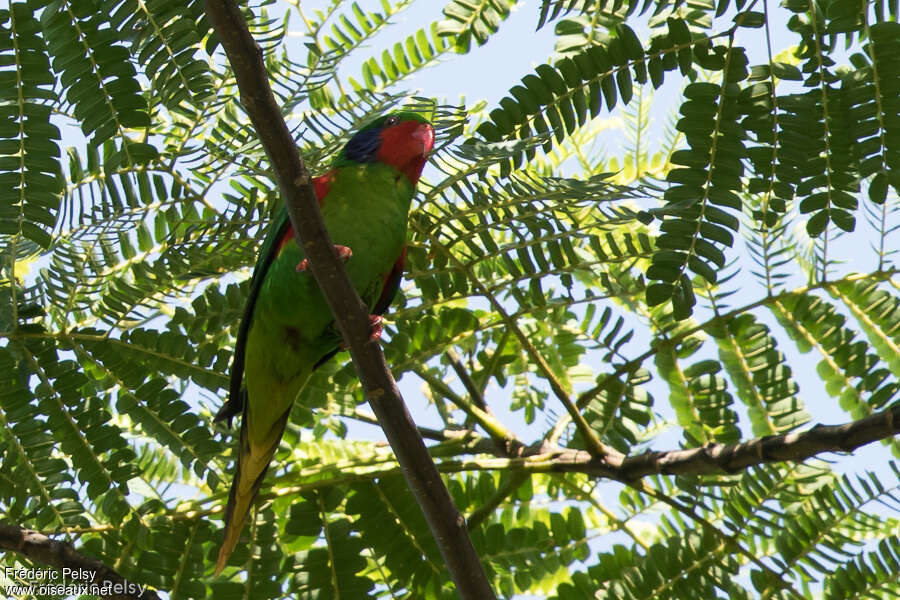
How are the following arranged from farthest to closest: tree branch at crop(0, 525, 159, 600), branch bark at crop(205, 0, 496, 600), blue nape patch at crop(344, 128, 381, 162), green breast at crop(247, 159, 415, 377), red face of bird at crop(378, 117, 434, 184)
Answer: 1. blue nape patch at crop(344, 128, 381, 162)
2. red face of bird at crop(378, 117, 434, 184)
3. green breast at crop(247, 159, 415, 377)
4. tree branch at crop(0, 525, 159, 600)
5. branch bark at crop(205, 0, 496, 600)

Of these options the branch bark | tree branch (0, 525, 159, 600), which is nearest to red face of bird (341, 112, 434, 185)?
the branch bark

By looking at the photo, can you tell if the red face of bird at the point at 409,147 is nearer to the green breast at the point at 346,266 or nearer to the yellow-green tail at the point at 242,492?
the green breast at the point at 346,266

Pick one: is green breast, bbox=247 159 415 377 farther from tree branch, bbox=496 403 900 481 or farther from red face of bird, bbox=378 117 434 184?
tree branch, bbox=496 403 900 481

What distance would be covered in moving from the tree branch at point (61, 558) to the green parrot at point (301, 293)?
38 centimetres

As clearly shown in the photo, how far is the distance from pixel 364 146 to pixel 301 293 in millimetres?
689

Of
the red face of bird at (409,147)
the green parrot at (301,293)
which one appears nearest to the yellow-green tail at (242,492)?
the green parrot at (301,293)

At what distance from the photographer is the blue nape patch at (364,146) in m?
3.52

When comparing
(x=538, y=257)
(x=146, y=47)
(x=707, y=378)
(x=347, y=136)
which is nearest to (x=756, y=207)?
(x=707, y=378)

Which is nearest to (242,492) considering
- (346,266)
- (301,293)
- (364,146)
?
(301,293)

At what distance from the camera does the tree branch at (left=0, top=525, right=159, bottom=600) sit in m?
2.86

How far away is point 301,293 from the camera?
319cm

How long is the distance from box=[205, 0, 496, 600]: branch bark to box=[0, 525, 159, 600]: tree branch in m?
0.91

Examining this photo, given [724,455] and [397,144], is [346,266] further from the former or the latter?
[724,455]

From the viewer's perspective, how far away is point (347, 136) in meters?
3.13
